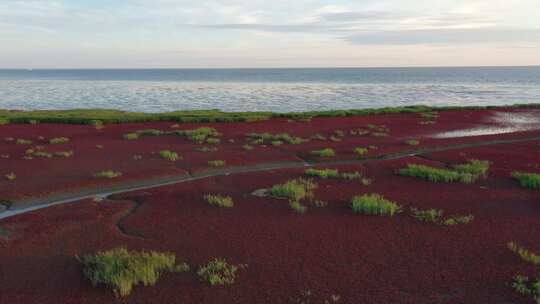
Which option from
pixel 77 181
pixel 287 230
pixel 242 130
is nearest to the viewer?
pixel 287 230

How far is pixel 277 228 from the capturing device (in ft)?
34.2

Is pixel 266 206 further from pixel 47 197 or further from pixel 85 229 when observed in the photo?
pixel 47 197

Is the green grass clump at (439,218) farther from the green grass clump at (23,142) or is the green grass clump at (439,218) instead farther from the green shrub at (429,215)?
the green grass clump at (23,142)

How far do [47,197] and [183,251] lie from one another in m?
7.08

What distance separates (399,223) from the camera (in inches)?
419

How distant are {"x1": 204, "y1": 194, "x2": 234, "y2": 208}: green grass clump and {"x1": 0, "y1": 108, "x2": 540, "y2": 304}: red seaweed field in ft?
0.85

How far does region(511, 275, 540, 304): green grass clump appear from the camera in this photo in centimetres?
688

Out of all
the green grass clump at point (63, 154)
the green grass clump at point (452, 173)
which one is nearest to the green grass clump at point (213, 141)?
the green grass clump at point (63, 154)

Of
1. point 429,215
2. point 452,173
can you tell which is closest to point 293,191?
point 429,215

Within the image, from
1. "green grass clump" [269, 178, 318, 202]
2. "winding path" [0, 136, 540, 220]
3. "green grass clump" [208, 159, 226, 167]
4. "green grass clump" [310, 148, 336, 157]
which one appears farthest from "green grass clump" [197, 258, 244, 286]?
"green grass clump" [310, 148, 336, 157]

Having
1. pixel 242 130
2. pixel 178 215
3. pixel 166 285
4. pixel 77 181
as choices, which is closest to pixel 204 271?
pixel 166 285

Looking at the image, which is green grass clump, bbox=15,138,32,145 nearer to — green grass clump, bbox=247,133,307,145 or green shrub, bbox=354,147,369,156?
green grass clump, bbox=247,133,307,145

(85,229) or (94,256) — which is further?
(85,229)

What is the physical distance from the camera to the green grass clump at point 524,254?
26.7ft
